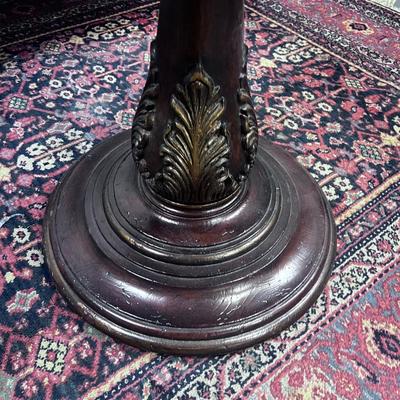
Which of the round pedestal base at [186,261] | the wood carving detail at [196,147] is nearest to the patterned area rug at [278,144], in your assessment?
the round pedestal base at [186,261]

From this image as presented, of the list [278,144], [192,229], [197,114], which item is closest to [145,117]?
[197,114]

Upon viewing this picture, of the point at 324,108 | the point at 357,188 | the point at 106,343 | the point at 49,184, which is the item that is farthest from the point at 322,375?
the point at 324,108

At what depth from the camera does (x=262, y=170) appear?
0.92m

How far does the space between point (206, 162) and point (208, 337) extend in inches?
10.7

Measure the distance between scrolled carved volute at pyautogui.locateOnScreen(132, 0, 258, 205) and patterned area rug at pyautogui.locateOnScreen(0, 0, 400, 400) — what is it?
0.90 feet

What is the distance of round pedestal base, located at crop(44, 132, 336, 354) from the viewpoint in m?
0.72

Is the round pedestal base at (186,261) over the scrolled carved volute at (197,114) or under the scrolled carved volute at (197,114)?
under

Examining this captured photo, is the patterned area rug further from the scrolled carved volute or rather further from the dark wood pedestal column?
the scrolled carved volute

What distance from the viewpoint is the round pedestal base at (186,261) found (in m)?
0.72

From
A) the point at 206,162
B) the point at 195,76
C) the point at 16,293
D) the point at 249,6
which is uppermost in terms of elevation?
the point at 195,76

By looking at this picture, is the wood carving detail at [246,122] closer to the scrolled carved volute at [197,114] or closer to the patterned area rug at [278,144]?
the scrolled carved volute at [197,114]

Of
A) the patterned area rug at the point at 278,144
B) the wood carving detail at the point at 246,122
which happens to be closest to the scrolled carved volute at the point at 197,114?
the wood carving detail at the point at 246,122

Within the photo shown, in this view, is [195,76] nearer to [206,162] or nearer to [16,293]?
[206,162]

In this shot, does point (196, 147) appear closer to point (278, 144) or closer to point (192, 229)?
point (192, 229)
